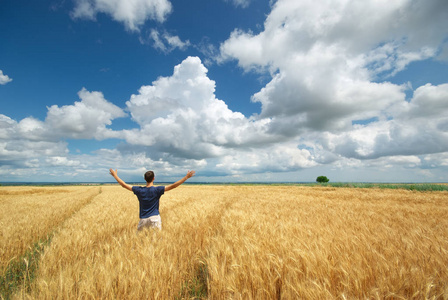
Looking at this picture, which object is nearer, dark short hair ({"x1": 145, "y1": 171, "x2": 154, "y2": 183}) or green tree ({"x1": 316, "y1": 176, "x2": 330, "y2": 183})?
dark short hair ({"x1": 145, "y1": 171, "x2": 154, "y2": 183})

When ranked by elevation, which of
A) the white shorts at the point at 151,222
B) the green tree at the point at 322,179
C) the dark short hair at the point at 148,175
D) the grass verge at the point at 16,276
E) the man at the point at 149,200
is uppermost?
the dark short hair at the point at 148,175

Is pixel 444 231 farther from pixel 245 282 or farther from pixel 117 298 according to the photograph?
pixel 117 298

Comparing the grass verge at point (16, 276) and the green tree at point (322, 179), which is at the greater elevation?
the grass verge at point (16, 276)

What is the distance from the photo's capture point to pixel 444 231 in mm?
4430

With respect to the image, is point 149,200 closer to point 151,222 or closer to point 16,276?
point 151,222

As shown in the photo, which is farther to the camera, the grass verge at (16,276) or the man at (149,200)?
the man at (149,200)

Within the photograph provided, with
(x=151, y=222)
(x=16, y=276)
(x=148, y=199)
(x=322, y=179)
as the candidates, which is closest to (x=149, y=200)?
(x=148, y=199)

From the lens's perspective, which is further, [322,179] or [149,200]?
[322,179]

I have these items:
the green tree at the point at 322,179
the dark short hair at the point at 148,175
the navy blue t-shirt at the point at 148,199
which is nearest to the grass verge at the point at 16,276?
the navy blue t-shirt at the point at 148,199

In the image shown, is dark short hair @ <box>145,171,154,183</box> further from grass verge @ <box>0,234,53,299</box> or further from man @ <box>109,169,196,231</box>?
grass verge @ <box>0,234,53,299</box>

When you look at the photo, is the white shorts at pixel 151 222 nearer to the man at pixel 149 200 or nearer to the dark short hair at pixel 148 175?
the man at pixel 149 200

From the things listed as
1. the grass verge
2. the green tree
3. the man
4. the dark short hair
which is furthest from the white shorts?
the green tree

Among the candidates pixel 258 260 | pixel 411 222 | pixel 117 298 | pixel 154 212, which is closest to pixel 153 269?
pixel 117 298

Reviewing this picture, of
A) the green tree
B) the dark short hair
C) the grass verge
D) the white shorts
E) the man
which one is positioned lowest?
the green tree
